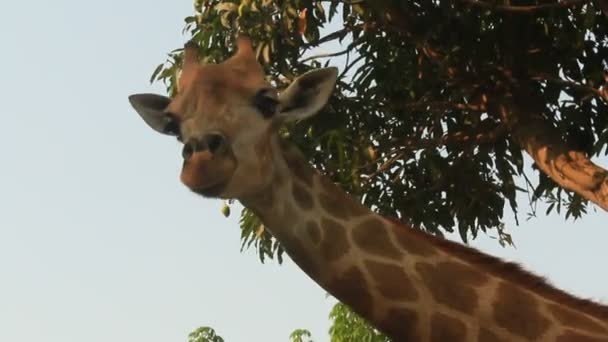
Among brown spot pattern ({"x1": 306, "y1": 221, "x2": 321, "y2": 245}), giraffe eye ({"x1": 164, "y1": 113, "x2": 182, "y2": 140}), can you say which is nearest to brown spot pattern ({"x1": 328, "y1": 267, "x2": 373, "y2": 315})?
brown spot pattern ({"x1": 306, "y1": 221, "x2": 321, "y2": 245})

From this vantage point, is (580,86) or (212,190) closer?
(212,190)

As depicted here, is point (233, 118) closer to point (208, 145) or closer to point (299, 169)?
point (208, 145)

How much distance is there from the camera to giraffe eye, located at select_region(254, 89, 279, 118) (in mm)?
8375

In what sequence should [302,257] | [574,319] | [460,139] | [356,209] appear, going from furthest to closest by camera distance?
[460,139] → [356,209] → [302,257] → [574,319]

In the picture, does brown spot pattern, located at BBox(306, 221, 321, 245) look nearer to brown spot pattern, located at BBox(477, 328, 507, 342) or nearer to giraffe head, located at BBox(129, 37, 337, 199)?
giraffe head, located at BBox(129, 37, 337, 199)

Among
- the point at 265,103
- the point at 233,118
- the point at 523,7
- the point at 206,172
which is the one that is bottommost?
the point at 206,172

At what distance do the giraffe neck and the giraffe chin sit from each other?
0.37 m

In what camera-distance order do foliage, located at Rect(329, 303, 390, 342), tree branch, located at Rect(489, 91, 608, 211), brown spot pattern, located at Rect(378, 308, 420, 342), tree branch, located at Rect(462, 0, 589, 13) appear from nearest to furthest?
brown spot pattern, located at Rect(378, 308, 420, 342)
tree branch, located at Rect(489, 91, 608, 211)
tree branch, located at Rect(462, 0, 589, 13)
foliage, located at Rect(329, 303, 390, 342)

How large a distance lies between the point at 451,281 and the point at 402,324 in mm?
378

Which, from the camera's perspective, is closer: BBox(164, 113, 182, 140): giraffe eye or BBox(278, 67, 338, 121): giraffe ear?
BBox(164, 113, 182, 140): giraffe eye

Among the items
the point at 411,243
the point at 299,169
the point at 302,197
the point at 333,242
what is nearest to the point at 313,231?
the point at 333,242

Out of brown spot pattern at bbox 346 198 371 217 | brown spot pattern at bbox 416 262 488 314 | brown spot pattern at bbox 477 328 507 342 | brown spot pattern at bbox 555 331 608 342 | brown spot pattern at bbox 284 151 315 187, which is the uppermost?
brown spot pattern at bbox 284 151 315 187

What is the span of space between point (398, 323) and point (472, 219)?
1191 centimetres

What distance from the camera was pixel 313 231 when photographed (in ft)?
27.2
